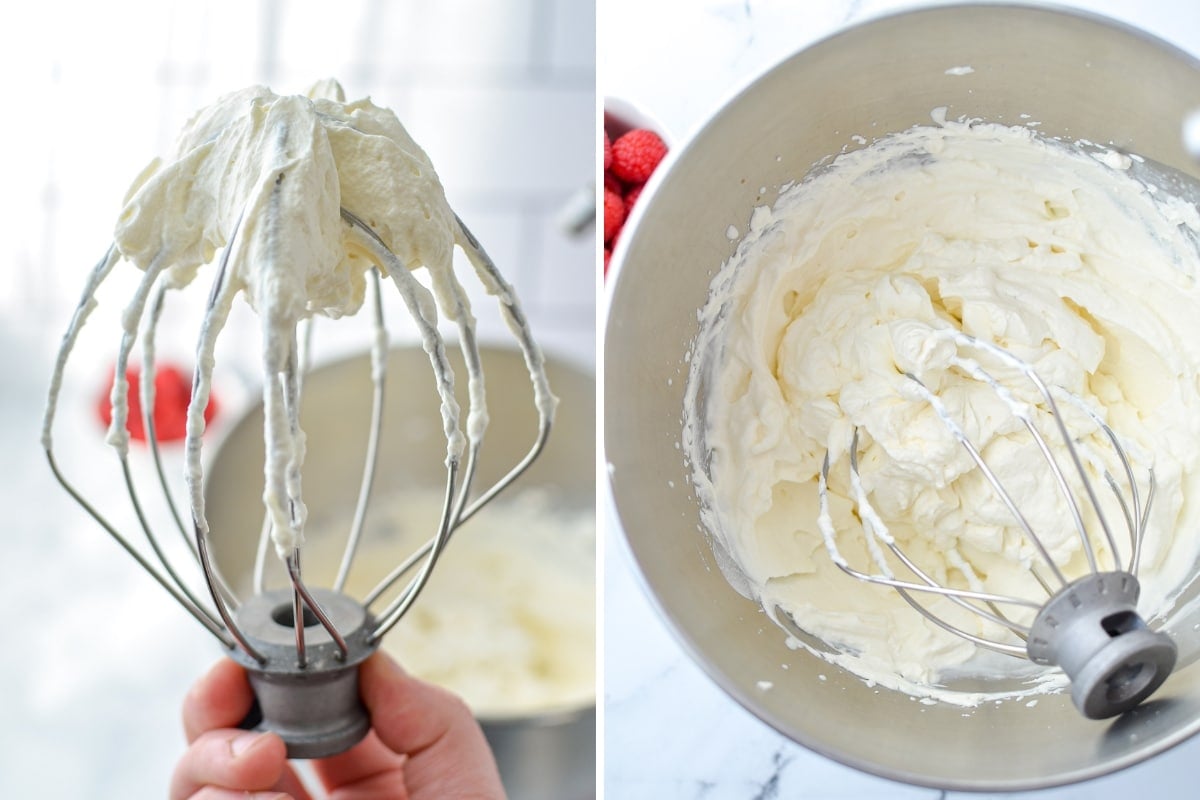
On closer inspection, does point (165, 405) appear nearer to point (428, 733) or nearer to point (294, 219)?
point (428, 733)

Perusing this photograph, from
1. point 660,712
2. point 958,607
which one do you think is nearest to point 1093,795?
point 958,607

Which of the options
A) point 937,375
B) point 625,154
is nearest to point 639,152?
point 625,154

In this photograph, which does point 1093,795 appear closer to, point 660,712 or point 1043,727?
point 1043,727

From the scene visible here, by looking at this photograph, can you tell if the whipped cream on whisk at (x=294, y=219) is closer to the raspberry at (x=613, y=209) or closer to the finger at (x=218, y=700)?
the finger at (x=218, y=700)

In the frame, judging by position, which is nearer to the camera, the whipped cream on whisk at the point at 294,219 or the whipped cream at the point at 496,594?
the whipped cream on whisk at the point at 294,219

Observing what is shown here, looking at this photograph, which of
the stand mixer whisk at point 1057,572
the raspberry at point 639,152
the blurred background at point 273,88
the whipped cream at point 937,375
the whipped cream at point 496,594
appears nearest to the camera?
the stand mixer whisk at point 1057,572

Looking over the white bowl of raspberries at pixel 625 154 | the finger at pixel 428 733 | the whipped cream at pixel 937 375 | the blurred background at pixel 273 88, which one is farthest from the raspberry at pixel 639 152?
the finger at pixel 428 733
